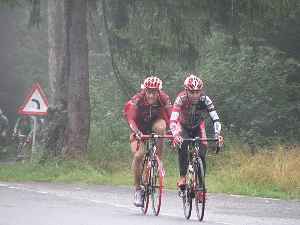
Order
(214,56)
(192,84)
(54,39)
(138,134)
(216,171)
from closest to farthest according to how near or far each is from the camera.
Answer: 1. (192,84)
2. (138,134)
3. (216,171)
4. (214,56)
5. (54,39)

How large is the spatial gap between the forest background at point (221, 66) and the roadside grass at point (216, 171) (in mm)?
46

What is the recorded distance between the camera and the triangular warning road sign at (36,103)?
27.1 meters

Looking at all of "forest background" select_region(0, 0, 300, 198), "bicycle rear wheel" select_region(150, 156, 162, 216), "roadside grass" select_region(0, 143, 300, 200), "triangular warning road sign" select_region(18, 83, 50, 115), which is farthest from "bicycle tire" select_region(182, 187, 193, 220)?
"triangular warning road sign" select_region(18, 83, 50, 115)

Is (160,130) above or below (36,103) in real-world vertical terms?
below

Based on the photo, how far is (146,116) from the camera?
538 inches

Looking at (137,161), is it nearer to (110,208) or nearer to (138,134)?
(138,134)

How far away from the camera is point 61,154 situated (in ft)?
76.8

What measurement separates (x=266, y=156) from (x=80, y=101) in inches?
203

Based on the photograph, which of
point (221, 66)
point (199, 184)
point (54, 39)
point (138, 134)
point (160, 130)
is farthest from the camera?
point (54, 39)

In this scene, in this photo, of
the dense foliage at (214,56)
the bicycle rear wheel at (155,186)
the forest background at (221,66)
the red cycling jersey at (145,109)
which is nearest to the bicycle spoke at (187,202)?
the bicycle rear wheel at (155,186)

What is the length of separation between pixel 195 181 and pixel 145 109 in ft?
4.75

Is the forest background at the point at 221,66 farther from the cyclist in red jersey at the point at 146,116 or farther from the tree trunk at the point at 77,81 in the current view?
the cyclist in red jersey at the point at 146,116

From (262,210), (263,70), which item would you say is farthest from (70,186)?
(263,70)

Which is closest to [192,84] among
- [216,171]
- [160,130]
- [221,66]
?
[160,130]
